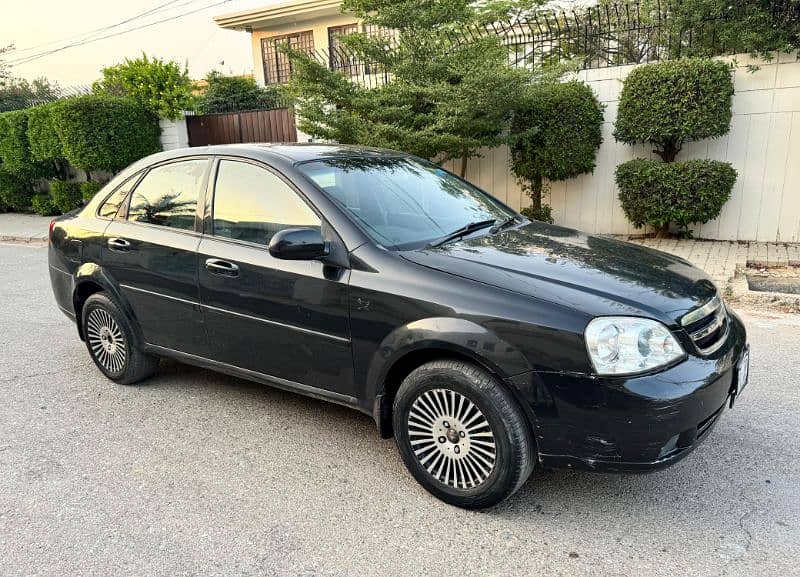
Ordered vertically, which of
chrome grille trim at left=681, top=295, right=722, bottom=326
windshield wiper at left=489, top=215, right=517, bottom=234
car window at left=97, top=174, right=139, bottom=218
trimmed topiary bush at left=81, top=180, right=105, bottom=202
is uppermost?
car window at left=97, top=174, right=139, bottom=218

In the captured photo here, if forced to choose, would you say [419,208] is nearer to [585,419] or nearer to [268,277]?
[268,277]

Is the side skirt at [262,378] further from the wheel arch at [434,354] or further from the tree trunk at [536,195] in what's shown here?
the tree trunk at [536,195]

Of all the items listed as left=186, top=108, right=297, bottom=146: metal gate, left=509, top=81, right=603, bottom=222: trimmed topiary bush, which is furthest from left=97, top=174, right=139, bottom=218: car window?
left=186, top=108, right=297, bottom=146: metal gate

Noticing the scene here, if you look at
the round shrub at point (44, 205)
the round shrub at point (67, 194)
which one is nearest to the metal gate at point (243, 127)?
the round shrub at point (67, 194)

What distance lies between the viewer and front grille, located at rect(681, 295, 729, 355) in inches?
111

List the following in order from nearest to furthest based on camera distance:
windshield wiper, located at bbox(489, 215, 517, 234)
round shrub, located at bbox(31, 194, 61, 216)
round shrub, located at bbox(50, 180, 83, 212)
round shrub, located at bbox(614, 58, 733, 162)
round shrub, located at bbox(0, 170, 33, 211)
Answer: windshield wiper, located at bbox(489, 215, 517, 234)
round shrub, located at bbox(614, 58, 733, 162)
round shrub, located at bbox(50, 180, 83, 212)
round shrub, located at bbox(31, 194, 61, 216)
round shrub, located at bbox(0, 170, 33, 211)

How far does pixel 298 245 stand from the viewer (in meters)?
3.17

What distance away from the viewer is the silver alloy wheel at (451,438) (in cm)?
290

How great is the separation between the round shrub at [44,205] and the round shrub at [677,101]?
13.3 metres

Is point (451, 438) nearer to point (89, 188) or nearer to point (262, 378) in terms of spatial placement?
point (262, 378)

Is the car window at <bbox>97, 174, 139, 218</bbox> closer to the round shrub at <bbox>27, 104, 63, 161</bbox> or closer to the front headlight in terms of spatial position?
the front headlight

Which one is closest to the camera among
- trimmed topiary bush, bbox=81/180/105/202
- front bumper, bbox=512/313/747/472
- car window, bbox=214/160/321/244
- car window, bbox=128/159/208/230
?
front bumper, bbox=512/313/747/472

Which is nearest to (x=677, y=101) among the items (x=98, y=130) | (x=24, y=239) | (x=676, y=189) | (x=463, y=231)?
(x=676, y=189)

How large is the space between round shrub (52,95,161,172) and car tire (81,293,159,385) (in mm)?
9157
